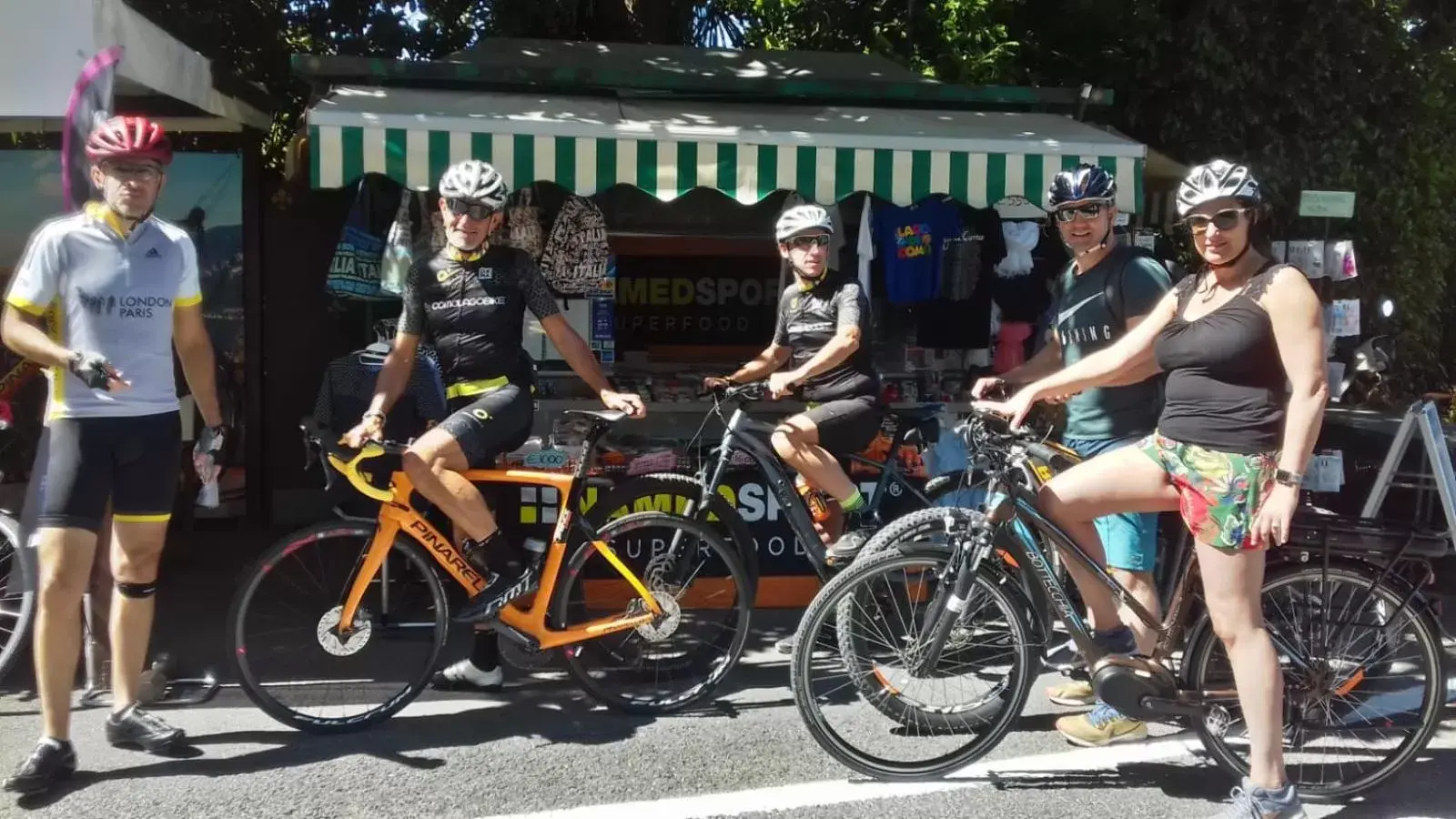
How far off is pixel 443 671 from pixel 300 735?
650 millimetres

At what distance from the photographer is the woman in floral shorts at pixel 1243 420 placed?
2.95 meters

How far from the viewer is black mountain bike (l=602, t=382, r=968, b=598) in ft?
14.0

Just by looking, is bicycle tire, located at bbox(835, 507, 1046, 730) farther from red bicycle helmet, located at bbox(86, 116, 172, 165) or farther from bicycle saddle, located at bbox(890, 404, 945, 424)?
red bicycle helmet, located at bbox(86, 116, 172, 165)

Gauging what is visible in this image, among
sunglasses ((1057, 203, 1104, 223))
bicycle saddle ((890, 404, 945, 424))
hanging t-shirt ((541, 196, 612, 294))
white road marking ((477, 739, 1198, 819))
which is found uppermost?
sunglasses ((1057, 203, 1104, 223))

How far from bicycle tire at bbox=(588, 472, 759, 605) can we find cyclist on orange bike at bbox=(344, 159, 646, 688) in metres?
0.35

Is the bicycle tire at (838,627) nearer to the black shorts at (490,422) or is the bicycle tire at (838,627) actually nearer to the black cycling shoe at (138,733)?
the black shorts at (490,422)

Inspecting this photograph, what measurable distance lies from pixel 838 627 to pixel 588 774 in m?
0.96

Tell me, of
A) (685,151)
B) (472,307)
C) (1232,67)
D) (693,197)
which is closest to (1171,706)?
(472,307)

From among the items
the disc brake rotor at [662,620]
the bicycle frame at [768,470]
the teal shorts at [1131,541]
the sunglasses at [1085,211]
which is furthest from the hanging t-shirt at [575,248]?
the teal shorts at [1131,541]

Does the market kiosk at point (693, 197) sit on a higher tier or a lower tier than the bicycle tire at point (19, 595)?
higher

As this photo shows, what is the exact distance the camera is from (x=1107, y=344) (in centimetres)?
389

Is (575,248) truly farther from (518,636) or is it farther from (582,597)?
(518,636)

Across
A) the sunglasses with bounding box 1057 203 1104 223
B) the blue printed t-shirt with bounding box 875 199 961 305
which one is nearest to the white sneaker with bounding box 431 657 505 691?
the sunglasses with bounding box 1057 203 1104 223

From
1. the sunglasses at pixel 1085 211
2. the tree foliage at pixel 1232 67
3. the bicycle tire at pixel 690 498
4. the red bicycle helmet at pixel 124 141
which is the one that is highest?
the tree foliage at pixel 1232 67
